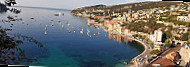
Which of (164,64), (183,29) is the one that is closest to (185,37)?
(183,29)

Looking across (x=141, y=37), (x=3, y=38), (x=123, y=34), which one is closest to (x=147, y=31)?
(x=141, y=37)

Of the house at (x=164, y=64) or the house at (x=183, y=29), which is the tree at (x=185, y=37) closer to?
the house at (x=183, y=29)

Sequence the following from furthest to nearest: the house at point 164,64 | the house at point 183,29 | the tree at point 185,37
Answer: the house at point 183,29, the tree at point 185,37, the house at point 164,64

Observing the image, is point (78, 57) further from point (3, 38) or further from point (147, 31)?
point (147, 31)

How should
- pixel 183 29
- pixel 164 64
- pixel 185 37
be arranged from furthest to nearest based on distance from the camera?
pixel 183 29, pixel 185 37, pixel 164 64

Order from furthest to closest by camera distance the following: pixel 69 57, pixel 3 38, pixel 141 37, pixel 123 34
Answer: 1. pixel 123 34
2. pixel 141 37
3. pixel 69 57
4. pixel 3 38

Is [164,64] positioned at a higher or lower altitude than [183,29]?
lower

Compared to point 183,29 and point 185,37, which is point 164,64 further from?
point 183,29

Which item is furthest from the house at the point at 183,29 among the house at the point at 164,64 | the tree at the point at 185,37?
the house at the point at 164,64

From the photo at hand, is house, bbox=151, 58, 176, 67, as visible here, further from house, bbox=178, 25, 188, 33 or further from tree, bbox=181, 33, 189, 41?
house, bbox=178, 25, 188, 33

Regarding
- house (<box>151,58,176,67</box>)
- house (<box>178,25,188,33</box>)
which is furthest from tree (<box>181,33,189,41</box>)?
house (<box>151,58,176,67</box>)

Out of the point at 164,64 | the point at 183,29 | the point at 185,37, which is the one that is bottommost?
the point at 164,64
